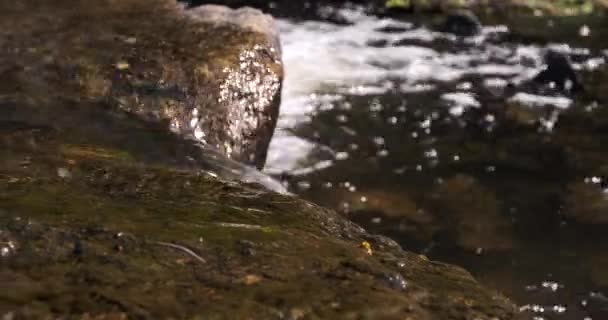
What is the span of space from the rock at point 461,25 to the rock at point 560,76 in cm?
204

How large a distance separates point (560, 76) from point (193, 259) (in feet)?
26.5

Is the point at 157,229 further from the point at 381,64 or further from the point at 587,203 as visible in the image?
the point at 381,64

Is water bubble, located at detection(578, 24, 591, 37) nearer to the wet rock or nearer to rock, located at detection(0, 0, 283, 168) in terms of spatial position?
the wet rock

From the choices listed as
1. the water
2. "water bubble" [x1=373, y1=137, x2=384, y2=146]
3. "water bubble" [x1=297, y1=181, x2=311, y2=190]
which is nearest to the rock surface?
"water bubble" [x1=297, y1=181, x2=311, y2=190]

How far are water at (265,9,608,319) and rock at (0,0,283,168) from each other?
4.52 ft

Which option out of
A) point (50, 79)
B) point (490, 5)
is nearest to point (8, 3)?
point (50, 79)

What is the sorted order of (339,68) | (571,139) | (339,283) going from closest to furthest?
(339,283), (571,139), (339,68)

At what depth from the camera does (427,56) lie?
424 inches

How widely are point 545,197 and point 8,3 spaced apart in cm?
524

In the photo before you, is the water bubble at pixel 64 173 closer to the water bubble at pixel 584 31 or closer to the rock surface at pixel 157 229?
the rock surface at pixel 157 229

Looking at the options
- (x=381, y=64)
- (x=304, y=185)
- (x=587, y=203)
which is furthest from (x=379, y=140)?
(x=381, y=64)

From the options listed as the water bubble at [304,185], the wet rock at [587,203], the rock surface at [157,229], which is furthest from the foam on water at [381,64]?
the rock surface at [157,229]

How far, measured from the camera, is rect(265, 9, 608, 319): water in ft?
19.3

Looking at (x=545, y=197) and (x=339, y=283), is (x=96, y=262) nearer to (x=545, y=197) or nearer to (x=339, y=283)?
(x=339, y=283)
